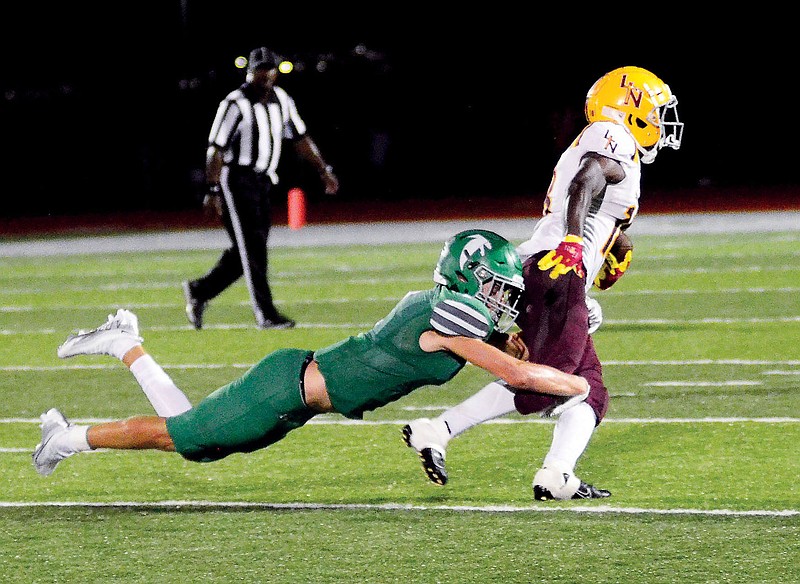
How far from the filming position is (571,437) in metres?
4.38

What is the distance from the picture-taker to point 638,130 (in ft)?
16.5

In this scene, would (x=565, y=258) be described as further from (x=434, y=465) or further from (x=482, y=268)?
(x=434, y=465)

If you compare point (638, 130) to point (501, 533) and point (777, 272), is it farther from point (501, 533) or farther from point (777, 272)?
point (777, 272)

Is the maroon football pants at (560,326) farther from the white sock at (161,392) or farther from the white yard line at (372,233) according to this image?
the white yard line at (372,233)

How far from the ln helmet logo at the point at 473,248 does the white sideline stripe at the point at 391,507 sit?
83 cm

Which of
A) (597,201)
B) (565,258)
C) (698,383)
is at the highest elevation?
(597,201)

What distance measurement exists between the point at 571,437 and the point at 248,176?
193 inches

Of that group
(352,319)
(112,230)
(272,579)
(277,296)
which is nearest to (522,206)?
(112,230)

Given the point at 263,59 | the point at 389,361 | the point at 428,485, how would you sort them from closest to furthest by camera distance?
the point at 389,361
the point at 428,485
the point at 263,59

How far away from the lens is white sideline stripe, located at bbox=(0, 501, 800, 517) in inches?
169

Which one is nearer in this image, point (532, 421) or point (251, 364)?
point (532, 421)

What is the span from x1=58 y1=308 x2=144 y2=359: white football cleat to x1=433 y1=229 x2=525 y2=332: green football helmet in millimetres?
1213

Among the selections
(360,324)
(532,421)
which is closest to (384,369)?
(532,421)

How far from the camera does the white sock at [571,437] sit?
434 cm
